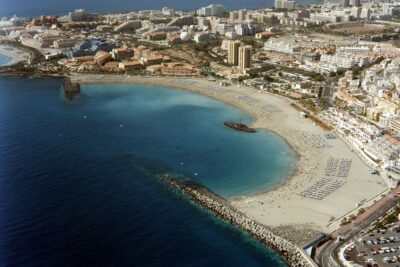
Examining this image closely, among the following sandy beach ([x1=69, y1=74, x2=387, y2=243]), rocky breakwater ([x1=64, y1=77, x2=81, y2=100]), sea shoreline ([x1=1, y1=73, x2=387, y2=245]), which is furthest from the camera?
rocky breakwater ([x1=64, y1=77, x2=81, y2=100])

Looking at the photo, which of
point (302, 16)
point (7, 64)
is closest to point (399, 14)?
point (302, 16)

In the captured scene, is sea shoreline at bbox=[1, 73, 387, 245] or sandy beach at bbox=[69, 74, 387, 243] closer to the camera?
sea shoreline at bbox=[1, 73, 387, 245]

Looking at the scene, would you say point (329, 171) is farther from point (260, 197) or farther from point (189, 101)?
point (189, 101)

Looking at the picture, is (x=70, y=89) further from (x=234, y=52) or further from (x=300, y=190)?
(x=300, y=190)

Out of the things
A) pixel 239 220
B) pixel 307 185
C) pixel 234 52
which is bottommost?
pixel 239 220

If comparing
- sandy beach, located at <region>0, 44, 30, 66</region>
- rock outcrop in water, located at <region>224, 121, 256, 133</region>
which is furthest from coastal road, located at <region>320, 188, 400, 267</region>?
sandy beach, located at <region>0, 44, 30, 66</region>

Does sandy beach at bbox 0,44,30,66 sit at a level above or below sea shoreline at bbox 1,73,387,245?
above

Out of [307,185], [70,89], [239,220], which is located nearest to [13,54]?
[70,89]

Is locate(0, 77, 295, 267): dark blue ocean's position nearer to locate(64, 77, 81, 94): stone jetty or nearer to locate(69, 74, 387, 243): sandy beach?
locate(69, 74, 387, 243): sandy beach
